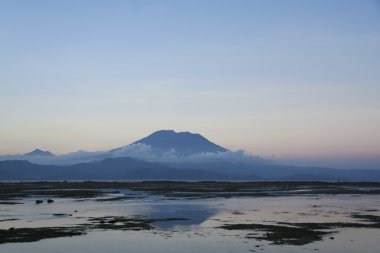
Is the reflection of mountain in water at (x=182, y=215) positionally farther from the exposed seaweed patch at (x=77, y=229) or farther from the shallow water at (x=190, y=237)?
the exposed seaweed patch at (x=77, y=229)

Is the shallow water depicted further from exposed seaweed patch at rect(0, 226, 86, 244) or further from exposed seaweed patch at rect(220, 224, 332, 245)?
exposed seaweed patch at rect(0, 226, 86, 244)

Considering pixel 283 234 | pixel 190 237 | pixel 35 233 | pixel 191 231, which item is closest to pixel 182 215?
pixel 191 231

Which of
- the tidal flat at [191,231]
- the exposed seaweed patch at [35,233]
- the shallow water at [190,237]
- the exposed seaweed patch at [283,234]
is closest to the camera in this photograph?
the shallow water at [190,237]

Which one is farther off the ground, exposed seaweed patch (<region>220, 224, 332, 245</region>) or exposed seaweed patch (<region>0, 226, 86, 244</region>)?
exposed seaweed patch (<region>220, 224, 332, 245</region>)

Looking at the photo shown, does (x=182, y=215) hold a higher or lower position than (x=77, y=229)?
higher

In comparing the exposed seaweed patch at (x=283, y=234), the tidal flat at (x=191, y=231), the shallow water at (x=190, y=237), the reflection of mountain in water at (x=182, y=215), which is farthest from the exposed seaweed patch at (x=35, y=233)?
the exposed seaweed patch at (x=283, y=234)

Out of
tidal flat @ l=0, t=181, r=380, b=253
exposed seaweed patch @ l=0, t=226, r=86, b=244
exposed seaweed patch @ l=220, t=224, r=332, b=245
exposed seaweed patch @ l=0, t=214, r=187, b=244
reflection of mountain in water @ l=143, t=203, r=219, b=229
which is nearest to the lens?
tidal flat @ l=0, t=181, r=380, b=253

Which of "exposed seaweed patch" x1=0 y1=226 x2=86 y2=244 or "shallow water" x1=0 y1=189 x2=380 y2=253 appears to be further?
"exposed seaweed patch" x1=0 y1=226 x2=86 y2=244

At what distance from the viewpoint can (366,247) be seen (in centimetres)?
2405

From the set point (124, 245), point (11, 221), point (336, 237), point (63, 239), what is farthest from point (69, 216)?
point (336, 237)

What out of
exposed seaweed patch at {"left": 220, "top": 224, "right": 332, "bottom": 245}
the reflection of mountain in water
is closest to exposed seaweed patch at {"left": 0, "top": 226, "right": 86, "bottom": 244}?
the reflection of mountain in water

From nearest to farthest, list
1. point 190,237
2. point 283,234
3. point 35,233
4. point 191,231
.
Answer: point 190,237, point 283,234, point 35,233, point 191,231

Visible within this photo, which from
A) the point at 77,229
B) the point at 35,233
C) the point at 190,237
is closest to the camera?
the point at 190,237

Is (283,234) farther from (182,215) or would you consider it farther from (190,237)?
(182,215)
